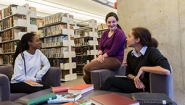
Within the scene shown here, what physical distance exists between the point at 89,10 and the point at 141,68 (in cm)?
769

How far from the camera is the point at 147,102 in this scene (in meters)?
0.89

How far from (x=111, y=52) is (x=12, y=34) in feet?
12.2

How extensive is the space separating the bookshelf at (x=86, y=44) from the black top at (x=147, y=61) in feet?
14.2

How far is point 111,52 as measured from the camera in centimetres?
204

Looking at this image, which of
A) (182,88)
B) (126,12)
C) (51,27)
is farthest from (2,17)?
(182,88)

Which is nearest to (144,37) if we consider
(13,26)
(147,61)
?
(147,61)

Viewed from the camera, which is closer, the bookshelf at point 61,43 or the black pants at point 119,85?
the black pants at point 119,85

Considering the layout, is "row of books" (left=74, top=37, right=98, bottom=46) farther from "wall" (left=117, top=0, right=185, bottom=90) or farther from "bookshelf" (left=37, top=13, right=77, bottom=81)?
"wall" (left=117, top=0, right=185, bottom=90)

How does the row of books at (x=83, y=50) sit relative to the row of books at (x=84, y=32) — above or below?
below

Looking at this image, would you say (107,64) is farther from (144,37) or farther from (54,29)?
(54,29)

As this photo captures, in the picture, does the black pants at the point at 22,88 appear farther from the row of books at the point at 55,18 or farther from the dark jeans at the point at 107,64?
the row of books at the point at 55,18

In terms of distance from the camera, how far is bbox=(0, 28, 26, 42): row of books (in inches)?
172

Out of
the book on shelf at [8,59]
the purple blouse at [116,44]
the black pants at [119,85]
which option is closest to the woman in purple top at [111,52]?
the purple blouse at [116,44]

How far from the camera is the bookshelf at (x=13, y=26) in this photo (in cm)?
435
